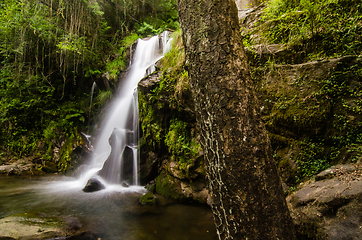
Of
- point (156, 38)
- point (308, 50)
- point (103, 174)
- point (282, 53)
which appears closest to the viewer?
point (308, 50)

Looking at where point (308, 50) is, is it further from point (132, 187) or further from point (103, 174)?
point (103, 174)

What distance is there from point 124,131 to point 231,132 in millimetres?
6551

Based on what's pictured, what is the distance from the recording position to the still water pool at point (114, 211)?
351 cm

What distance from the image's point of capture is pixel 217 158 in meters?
1.25

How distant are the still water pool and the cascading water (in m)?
0.69

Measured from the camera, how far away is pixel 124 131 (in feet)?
23.6

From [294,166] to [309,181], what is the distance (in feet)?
0.96

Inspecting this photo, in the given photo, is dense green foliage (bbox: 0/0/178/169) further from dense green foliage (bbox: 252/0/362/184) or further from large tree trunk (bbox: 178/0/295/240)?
large tree trunk (bbox: 178/0/295/240)

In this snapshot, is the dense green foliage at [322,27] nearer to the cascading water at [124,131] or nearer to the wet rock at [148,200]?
the wet rock at [148,200]

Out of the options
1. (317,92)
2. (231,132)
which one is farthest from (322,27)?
(231,132)

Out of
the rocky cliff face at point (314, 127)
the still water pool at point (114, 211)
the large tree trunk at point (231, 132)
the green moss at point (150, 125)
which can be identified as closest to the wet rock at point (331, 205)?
the rocky cliff face at point (314, 127)

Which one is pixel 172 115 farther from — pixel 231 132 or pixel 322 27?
pixel 231 132

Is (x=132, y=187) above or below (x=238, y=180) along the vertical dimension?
below

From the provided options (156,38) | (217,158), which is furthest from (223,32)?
(156,38)
